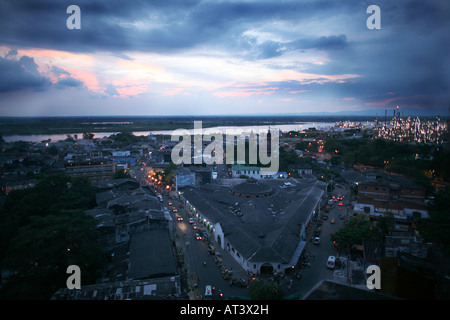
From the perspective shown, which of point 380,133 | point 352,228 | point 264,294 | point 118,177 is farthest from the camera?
point 380,133

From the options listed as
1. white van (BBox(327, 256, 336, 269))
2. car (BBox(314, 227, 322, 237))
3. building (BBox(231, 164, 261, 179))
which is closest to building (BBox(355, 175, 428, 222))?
car (BBox(314, 227, 322, 237))

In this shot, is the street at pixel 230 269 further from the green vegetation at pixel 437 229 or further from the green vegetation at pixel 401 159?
the green vegetation at pixel 401 159

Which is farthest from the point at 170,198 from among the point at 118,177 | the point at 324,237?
the point at 324,237

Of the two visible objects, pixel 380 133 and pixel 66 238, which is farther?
pixel 380 133

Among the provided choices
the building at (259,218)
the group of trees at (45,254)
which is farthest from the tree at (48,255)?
the building at (259,218)

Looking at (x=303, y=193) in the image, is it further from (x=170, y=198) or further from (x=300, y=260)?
(x=170, y=198)

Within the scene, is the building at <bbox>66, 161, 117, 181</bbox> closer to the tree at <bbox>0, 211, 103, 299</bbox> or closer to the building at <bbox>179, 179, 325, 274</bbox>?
the building at <bbox>179, 179, 325, 274</bbox>

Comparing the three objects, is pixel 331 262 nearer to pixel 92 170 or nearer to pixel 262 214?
pixel 262 214
